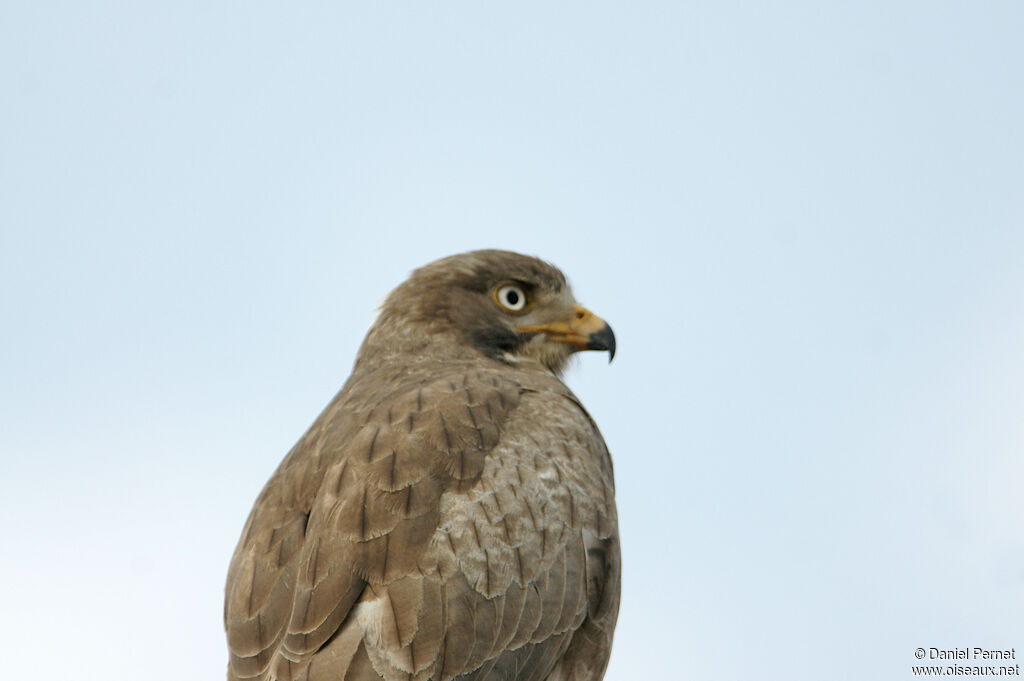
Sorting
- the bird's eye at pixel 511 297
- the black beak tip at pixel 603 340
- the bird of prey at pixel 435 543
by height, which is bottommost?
the bird of prey at pixel 435 543

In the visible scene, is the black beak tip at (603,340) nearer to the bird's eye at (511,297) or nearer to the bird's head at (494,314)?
the bird's head at (494,314)

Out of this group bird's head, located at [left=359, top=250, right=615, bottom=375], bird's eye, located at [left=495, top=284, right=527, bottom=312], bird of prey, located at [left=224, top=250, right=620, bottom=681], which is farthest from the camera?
bird's eye, located at [left=495, top=284, right=527, bottom=312]

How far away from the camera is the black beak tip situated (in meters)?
9.44

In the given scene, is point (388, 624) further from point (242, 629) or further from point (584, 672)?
point (584, 672)

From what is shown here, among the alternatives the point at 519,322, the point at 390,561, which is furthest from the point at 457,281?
the point at 390,561

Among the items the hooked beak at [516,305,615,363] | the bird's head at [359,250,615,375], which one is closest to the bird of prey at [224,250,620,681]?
the bird's head at [359,250,615,375]

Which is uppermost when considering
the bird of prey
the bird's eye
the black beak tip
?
the bird's eye

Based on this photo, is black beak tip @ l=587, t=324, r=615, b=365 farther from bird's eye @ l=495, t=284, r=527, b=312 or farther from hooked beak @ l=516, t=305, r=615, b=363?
bird's eye @ l=495, t=284, r=527, b=312

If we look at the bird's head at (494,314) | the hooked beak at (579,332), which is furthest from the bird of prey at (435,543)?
the hooked beak at (579,332)

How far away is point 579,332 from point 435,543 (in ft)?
10.4

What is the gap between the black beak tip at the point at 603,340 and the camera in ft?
31.0

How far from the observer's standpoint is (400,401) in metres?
7.50

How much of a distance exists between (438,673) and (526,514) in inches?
39.5

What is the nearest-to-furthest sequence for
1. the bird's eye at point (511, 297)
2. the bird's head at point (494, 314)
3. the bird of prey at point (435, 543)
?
the bird of prey at point (435, 543), the bird's head at point (494, 314), the bird's eye at point (511, 297)
